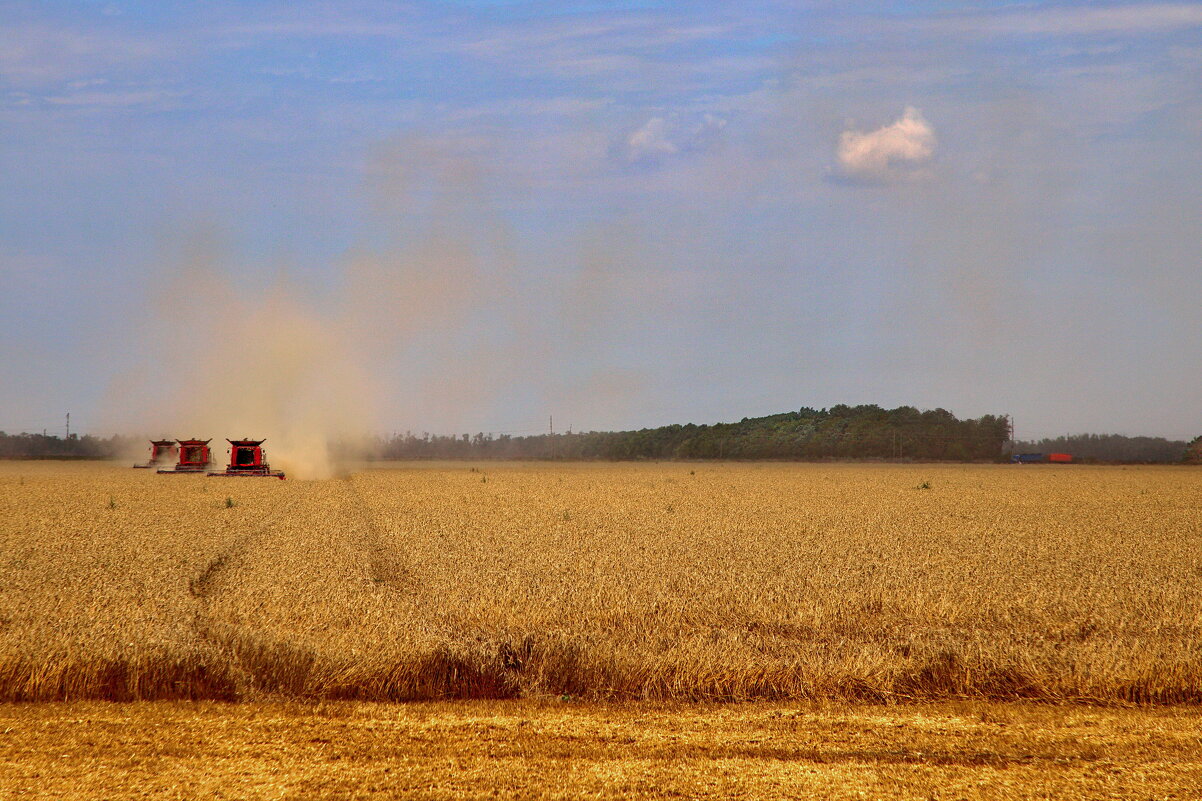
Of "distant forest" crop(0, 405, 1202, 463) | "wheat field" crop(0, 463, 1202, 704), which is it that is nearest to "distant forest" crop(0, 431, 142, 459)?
"distant forest" crop(0, 405, 1202, 463)

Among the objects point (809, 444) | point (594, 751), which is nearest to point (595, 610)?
point (594, 751)

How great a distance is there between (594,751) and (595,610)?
4023 millimetres

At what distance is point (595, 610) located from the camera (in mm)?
11250

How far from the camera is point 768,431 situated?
145125 mm

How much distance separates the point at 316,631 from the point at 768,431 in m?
138

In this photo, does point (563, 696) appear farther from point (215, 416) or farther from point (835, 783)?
point (215, 416)

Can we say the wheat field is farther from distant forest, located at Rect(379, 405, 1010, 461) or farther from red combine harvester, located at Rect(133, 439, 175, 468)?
distant forest, located at Rect(379, 405, 1010, 461)

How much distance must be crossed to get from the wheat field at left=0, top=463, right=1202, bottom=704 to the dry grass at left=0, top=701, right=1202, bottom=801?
0.35 metres

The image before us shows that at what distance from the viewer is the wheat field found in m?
8.79

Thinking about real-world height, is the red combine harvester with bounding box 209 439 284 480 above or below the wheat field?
above

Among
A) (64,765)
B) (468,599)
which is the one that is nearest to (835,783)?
(64,765)

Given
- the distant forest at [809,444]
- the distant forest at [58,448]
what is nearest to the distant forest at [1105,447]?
the distant forest at [809,444]

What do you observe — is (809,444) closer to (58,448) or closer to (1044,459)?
(1044,459)

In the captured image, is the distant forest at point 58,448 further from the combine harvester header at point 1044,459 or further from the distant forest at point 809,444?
the combine harvester header at point 1044,459
